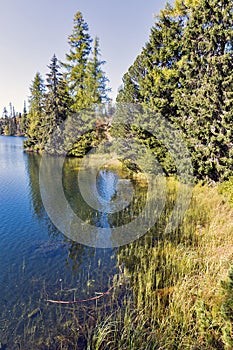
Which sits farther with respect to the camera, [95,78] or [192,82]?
[95,78]

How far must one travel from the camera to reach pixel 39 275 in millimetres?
5461

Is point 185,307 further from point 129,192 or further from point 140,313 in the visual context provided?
point 129,192

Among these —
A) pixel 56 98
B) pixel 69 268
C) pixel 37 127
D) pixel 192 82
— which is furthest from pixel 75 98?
pixel 69 268

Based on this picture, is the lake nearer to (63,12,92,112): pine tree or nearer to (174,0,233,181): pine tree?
(174,0,233,181): pine tree

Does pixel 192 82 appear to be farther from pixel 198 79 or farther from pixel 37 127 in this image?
pixel 37 127

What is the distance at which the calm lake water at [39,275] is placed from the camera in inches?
156

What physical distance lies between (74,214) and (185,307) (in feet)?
20.7

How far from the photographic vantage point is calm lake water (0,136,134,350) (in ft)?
13.0

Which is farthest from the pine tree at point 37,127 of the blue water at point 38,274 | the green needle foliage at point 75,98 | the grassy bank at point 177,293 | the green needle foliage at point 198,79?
the grassy bank at point 177,293

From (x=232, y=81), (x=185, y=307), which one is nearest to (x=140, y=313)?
(x=185, y=307)

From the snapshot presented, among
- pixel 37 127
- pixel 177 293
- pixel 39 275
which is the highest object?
pixel 37 127

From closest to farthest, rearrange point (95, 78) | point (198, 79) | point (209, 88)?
point (209, 88) < point (198, 79) < point (95, 78)

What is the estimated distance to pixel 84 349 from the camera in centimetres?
347

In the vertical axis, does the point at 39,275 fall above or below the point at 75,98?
below
